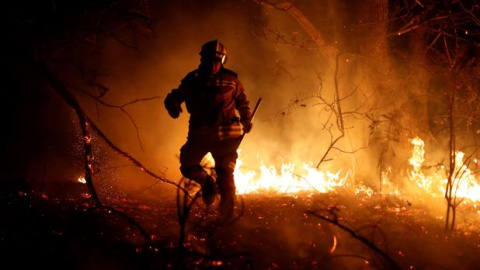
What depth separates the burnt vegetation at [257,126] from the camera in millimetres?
3709

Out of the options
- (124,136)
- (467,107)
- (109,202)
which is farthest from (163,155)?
(467,107)

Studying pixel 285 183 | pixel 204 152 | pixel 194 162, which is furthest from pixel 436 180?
pixel 194 162

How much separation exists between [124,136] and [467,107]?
7.88 metres

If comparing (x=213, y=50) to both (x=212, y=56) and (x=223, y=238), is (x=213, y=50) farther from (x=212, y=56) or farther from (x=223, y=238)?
(x=223, y=238)

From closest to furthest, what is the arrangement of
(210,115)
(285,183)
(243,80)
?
(210,115), (285,183), (243,80)

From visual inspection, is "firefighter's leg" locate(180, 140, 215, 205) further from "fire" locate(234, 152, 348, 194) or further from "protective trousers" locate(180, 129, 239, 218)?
"fire" locate(234, 152, 348, 194)

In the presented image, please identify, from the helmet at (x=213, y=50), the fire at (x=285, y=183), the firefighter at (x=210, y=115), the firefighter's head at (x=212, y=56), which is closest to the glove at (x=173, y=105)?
the firefighter at (x=210, y=115)

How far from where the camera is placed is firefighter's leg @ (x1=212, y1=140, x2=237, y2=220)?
457cm

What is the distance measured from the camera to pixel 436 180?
686 centimetres

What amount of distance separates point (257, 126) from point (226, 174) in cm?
513

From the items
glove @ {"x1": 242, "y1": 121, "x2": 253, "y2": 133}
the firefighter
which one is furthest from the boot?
glove @ {"x1": 242, "y1": 121, "x2": 253, "y2": 133}

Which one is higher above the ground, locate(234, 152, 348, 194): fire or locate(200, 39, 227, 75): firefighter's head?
locate(200, 39, 227, 75): firefighter's head

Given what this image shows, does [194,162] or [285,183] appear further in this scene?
[285,183]

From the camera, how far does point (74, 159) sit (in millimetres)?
8008
